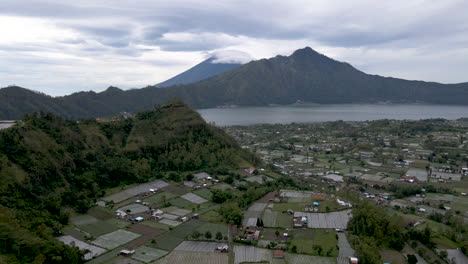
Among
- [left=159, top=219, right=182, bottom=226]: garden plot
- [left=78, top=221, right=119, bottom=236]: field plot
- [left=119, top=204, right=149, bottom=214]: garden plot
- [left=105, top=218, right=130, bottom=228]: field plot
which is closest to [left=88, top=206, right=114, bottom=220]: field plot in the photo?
[left=105, top=218, right=130, bottom=228]: field plot

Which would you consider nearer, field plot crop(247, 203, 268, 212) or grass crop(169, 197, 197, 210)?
field plot crop(247, 203, 268, 212)

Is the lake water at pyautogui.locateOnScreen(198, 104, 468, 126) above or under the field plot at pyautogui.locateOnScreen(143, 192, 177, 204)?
above

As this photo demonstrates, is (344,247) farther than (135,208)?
No

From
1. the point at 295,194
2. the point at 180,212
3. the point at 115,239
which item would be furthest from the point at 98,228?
the point at 295,194

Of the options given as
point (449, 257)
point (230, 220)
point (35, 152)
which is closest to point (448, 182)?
point (449, 257)

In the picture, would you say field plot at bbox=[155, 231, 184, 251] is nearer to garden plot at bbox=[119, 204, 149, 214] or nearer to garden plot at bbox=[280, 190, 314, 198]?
garden plot at bbox=[119, 204, 149, 214]

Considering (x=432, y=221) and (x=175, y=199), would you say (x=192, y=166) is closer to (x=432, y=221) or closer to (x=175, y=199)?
(x=175, y=199)

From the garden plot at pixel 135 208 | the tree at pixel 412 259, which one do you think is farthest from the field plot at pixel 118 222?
the tree at pixel 412 259

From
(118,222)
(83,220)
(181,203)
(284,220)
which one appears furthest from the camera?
(181,203)

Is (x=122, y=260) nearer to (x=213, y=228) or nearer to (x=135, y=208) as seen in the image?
(x=213, y=228)
